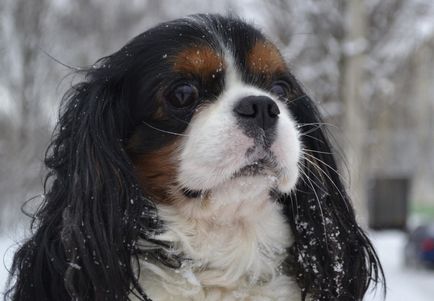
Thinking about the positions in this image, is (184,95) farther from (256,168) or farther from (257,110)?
(256,168)

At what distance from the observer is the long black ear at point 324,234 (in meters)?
3.04

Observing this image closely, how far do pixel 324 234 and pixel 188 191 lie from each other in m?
0.69

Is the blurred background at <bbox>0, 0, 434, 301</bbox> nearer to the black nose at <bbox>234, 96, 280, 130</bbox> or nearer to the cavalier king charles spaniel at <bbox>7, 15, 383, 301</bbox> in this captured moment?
the cavalier king charles spaniel at <bbox>7, 15, 383, 301</bbox>

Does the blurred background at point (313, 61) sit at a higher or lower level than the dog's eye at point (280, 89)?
higher

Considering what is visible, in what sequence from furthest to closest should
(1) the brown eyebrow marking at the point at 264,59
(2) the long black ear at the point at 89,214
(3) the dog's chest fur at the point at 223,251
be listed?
1. (1) the brown eyebrow marking at the point at 264,59
2. (3) the dog's chest fur at the point at 223,251
3. (2) the long black ear at the point at 89,214

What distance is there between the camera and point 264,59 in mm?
3061

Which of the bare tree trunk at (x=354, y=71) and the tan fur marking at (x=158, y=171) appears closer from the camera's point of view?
the tan fur marking at (x=158, y=171)

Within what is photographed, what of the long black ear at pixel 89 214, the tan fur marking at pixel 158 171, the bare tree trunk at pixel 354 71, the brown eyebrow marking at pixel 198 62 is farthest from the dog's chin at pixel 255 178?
the bare tree trunk at pixel 354 71

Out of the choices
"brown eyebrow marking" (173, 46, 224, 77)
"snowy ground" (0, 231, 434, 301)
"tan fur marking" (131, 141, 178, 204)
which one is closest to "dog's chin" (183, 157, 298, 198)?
"tan fur marking" (131, 141, 178, 204)

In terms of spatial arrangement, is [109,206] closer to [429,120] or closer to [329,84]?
[329,84]

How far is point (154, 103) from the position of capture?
2.92 m

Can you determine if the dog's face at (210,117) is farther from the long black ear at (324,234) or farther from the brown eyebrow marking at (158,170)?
the long black ear at (324,234)

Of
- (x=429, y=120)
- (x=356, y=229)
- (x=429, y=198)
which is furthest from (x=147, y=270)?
(x=429, y=198)

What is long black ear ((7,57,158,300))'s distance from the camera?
8.79 feet
